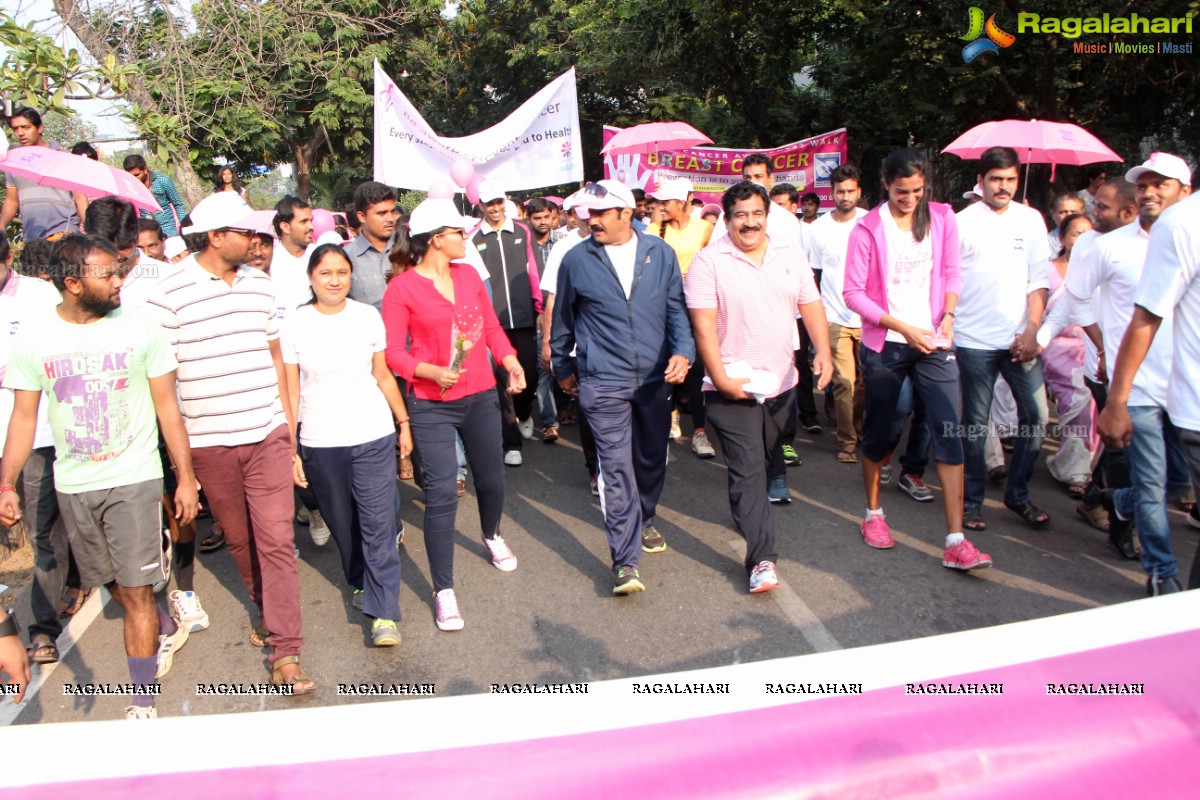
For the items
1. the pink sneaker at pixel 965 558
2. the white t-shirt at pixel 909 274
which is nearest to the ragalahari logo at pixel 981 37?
the white t-shirt at pixel 909 274

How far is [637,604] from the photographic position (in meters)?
4.45

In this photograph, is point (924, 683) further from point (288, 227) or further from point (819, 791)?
point (288, 227)

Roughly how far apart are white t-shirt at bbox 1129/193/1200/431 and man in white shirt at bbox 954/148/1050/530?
165cm

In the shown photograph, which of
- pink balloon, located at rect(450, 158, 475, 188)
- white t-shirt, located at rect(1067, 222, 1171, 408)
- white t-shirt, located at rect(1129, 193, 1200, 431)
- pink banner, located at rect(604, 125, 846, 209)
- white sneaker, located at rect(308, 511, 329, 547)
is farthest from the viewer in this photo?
pink banner, located at rect(604, 125, 846, 209)

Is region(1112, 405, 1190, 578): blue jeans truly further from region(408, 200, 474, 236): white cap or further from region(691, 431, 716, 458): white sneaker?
region(691, 431, 716, 458): white sneaker

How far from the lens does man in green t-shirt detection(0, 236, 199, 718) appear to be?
10.8 ft

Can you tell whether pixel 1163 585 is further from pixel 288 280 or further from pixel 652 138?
pixel 652 138

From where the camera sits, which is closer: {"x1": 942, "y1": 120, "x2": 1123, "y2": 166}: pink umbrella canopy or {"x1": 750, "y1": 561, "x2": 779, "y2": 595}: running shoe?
{"x1": 750, "y1": 561, "x2": 779, "y2": 595}: running shoe

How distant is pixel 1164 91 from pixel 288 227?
435 inches

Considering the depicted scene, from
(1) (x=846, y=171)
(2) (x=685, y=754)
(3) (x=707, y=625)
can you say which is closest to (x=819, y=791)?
(2) (x=685, y=754)

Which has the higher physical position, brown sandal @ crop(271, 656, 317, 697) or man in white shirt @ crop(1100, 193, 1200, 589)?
man in white shirt @ crop(1100, 193, 1200, 589)

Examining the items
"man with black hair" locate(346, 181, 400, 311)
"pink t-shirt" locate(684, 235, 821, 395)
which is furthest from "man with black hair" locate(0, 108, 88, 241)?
"pink t-shirt" locate(684, 235, 821, 395)

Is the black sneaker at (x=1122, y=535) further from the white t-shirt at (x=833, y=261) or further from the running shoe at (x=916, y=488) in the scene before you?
the white t-shirt at (x=833, y=261)

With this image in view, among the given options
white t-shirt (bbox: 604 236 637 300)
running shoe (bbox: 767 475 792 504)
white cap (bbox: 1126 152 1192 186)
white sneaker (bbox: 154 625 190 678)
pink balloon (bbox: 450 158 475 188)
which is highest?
pink balloon (bbox: 450 158 475 188)
